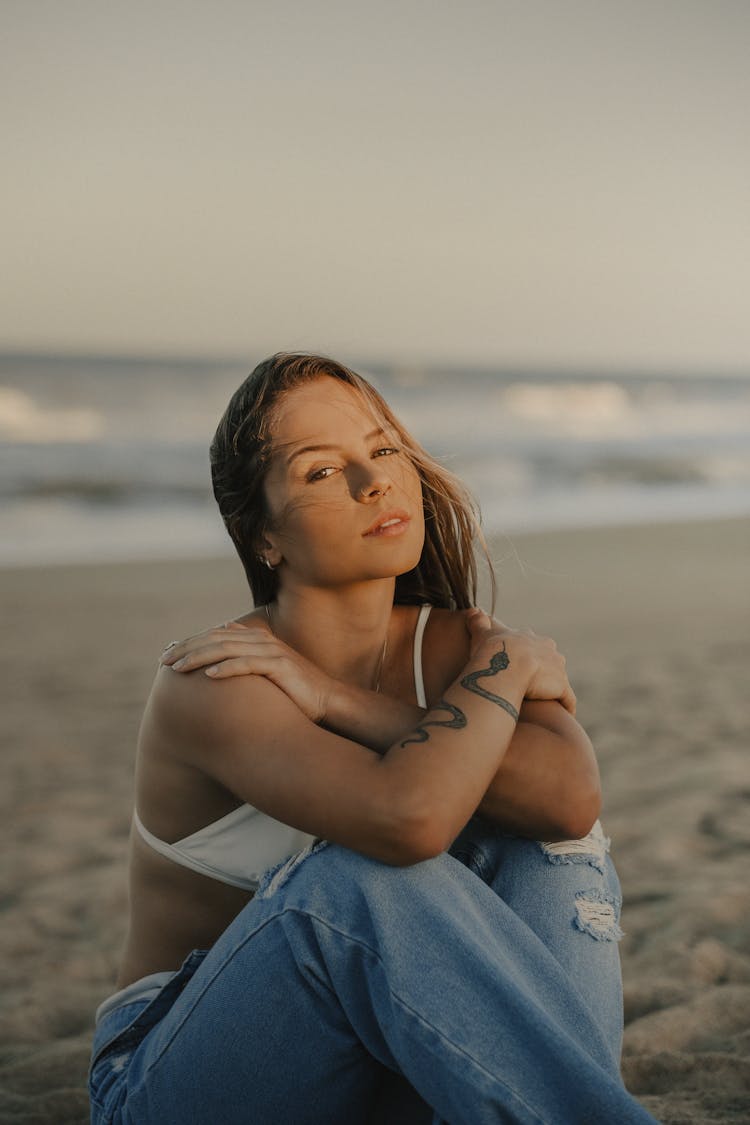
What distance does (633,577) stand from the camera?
9883 mm

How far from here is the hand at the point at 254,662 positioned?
6.75ft

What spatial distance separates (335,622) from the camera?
2.52 m

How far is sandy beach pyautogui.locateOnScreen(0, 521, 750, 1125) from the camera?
2.81m

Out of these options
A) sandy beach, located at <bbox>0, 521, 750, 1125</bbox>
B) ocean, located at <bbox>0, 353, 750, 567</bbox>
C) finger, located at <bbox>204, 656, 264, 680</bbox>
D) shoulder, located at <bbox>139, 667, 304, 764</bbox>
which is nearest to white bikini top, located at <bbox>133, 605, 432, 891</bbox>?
shoulder, located at <bbox>139, 667, 304, 764</bbox>

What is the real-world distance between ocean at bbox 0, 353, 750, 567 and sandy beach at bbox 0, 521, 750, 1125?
190cm

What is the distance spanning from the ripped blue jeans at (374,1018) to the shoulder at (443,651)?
679 millimetres

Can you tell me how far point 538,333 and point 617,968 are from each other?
28347mm

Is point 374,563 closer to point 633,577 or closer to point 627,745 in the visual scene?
point 627,745

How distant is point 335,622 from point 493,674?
0.49 meters

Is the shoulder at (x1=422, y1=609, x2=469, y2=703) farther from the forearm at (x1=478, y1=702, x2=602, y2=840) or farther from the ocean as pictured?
the ocean

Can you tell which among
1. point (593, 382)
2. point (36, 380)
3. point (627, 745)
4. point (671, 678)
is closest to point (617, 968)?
point (627, 745)

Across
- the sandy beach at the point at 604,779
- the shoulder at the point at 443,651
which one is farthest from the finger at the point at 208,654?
the sandy beach at the point at 604,779

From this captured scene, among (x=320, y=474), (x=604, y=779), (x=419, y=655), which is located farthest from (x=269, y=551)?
(x=604, y=779)

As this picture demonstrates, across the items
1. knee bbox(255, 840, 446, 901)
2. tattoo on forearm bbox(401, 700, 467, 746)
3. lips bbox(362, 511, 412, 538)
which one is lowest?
knee bbox(255, 840, 446, 901)
